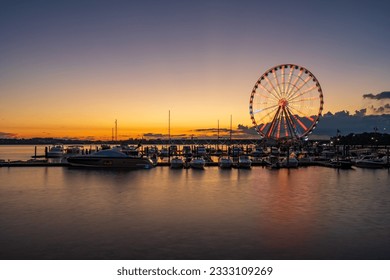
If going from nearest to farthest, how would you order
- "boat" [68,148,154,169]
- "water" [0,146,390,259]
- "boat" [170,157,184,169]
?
"water" [0,146,390,259] → "boat" [68,148,154,169] → "boat" [170,157,184,169]

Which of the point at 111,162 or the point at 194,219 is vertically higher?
the point at 111,162

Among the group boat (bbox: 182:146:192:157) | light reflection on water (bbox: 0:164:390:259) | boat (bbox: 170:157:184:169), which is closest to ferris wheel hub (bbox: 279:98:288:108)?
boat (bbox: 182:146:192:157)

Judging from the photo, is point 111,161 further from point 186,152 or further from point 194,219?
point 194,219

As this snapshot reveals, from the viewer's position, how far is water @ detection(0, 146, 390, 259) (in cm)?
1775

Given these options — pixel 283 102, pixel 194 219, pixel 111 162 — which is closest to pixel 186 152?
pixel 283 102

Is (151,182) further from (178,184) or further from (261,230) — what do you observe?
(261,230)

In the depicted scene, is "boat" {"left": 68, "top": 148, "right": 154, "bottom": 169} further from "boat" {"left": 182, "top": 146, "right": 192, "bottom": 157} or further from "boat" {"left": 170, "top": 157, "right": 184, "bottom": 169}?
"boat" {"left": 182, "top": 146, "right": 192, "bottom": 157}

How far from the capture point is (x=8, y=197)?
35281mm

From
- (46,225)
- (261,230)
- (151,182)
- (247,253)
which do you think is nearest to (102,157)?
(151,182)

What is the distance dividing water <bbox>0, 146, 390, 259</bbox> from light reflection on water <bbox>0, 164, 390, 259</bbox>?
0.19 feet

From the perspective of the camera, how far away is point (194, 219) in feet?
81.5

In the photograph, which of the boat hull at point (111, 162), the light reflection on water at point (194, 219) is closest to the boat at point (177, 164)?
the boat hull at point (111, 162)

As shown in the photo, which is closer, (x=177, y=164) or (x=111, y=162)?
(x=111, y=162)

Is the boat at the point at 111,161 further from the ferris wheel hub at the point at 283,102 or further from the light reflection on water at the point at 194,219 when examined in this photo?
the ferris wheel hub at the point at 283,102
